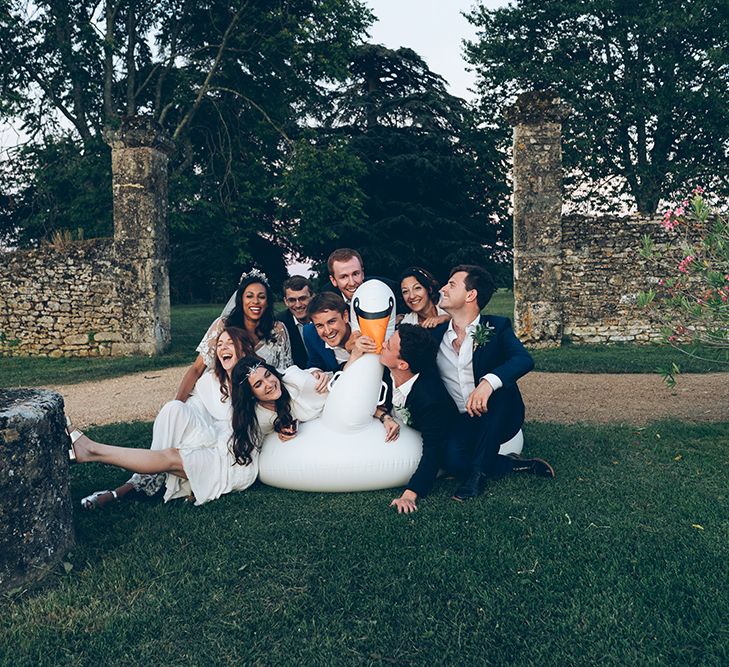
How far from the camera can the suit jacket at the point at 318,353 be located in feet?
16.2

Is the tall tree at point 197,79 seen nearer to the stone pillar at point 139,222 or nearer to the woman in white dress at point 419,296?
the stone pillar at point 139,222

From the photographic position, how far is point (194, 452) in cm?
404

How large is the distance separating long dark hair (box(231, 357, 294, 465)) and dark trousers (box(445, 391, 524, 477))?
1116mm

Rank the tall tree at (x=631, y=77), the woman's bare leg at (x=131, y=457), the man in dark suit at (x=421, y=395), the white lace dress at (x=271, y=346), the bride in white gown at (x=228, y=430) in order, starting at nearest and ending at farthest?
1. the woman's bare leg at (x=131, y=457)
2. the bride in white gown at (x=228, y=430)
3. the man in dark suit at (x=421, y=395)
4. the white lace dress at (x=271, y=346)
5. the tall tree at (x=631, y=77)

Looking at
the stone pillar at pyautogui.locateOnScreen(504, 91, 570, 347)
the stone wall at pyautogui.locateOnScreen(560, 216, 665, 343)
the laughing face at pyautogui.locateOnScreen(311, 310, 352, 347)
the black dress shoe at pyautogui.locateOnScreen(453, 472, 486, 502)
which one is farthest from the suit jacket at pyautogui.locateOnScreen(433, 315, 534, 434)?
the stone wall at pyautogui.locateOnScreen(560, 216, 665, 343)

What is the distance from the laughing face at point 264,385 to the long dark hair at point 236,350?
1.18 feet

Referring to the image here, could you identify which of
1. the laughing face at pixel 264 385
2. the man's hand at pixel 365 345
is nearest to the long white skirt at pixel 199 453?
the laughing face at pixel 264 385

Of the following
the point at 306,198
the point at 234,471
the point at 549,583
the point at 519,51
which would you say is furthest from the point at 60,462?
the point at 519,51

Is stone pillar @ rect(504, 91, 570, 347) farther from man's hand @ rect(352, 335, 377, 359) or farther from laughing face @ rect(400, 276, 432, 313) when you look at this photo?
man's hand @ rect(352, 335, 377, 359)

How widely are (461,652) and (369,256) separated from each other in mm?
18920

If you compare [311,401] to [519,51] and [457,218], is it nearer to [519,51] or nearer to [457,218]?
[457,218]

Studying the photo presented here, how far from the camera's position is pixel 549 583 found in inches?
118

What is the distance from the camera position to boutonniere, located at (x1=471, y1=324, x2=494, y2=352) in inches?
174

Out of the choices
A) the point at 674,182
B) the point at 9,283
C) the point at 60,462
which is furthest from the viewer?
the point at 674,182
